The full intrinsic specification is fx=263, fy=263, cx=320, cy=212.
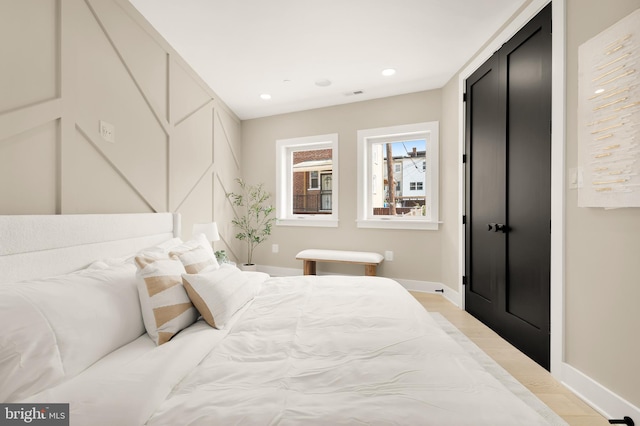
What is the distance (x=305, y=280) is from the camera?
203cm

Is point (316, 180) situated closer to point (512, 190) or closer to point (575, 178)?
point (512, 190)

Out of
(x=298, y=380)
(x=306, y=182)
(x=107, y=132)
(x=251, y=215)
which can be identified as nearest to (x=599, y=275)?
(x=298, y=380)

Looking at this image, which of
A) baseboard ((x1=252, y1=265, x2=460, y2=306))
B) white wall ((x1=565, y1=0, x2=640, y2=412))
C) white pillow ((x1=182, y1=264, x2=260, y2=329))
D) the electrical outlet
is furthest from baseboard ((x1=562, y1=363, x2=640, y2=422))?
the electrical outlet

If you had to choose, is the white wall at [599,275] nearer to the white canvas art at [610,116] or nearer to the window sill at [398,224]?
the white canvas art at [610,116]

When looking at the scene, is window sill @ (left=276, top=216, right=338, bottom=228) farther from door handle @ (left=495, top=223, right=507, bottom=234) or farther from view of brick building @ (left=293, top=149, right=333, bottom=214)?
door handle @ (left=495, top=223, right=507, bottom=234)

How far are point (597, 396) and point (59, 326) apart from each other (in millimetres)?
2558

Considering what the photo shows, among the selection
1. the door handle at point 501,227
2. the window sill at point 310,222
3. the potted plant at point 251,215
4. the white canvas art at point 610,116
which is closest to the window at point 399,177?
the window sill at point 310,222

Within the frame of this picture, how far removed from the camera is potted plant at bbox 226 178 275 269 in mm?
4059

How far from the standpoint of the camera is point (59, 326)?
91cm

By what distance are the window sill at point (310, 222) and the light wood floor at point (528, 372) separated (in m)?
1.73

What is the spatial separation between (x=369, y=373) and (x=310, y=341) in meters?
0.32

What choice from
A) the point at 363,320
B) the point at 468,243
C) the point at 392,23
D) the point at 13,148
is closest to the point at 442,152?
the point at 468,243

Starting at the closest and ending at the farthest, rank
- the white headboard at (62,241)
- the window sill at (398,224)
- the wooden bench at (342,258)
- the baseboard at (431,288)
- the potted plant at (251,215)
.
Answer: the white headboard at (62,241) → the baseboard at (431,288) → the wooden bench at (342,258) → the window sill at (398,224) → the potted plant at (251,215)

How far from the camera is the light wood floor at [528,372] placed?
1.41m
